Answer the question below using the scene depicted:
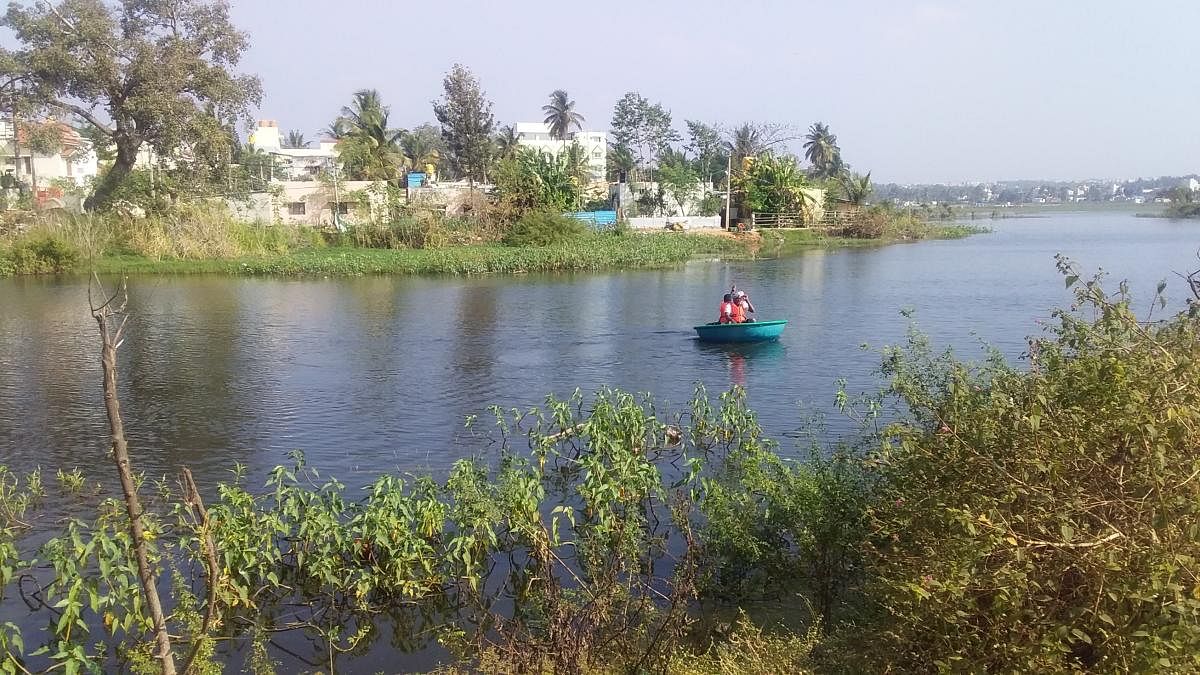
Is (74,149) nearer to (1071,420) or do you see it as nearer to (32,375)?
(32,375)

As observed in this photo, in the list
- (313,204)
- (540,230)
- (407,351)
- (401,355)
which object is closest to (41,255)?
(313,204)

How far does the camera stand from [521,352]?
1970 cm

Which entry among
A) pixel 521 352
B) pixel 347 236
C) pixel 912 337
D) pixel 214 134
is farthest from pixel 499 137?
pixel 912 337

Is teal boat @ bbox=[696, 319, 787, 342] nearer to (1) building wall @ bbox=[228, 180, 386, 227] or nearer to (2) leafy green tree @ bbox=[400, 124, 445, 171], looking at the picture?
(1) building wall @ bbox=[228, 180, 386, 227]

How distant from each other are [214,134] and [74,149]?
67.1 feet

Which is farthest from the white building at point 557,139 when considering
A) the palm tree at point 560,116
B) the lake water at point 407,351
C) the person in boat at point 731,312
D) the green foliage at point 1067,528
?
the green foliage at point 1067,528

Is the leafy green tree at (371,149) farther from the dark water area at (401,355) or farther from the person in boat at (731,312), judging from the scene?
the person in boat at (731,312)

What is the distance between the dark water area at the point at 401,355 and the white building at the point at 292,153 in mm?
22618

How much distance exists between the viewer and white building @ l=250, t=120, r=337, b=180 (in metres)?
54.1

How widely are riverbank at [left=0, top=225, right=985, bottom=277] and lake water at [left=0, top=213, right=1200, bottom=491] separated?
5.27ft

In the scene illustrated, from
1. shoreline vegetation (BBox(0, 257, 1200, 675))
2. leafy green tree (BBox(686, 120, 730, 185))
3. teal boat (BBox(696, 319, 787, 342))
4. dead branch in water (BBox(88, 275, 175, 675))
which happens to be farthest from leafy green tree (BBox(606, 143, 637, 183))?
dead branch in water (BBox(88, 275, 175, 675))

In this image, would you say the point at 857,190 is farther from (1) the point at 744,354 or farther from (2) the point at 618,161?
(1) the point at 744,354

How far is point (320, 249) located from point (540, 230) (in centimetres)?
937

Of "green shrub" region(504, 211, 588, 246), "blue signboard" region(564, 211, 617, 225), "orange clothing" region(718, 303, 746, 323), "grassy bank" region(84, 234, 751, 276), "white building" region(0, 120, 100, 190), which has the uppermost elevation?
"white building" region(0, 120, 100, 190)
